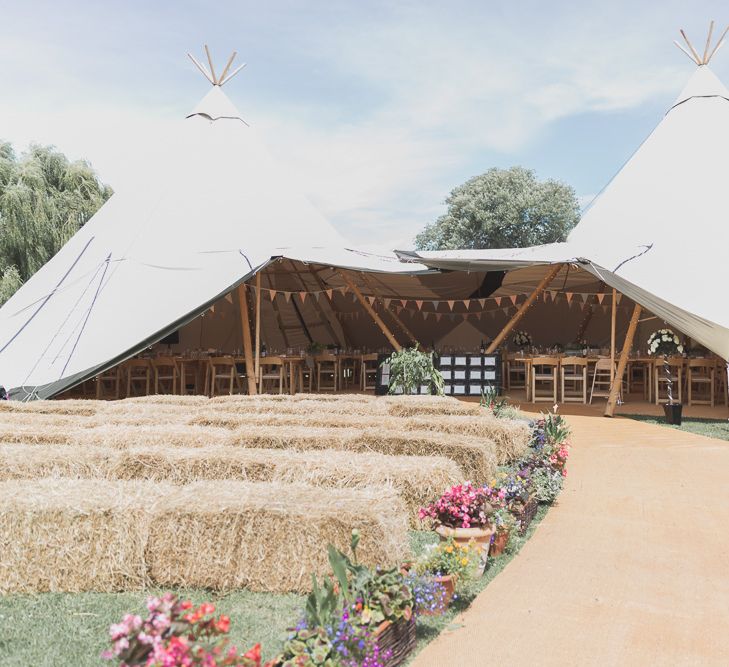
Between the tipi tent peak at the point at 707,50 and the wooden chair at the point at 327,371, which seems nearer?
the tipi tent peak at the point at 707,50

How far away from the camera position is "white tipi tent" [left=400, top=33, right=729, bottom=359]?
8773 mm

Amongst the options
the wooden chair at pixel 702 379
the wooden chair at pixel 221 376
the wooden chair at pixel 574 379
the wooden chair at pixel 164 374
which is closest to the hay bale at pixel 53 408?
the wooden chair at pixel 164 374

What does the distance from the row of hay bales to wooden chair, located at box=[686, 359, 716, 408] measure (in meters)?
6.29

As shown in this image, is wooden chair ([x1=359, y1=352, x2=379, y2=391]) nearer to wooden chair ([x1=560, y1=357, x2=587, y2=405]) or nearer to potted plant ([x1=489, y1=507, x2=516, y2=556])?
wooden chair ([x1=560, y1=357, x2=587, y2=405])

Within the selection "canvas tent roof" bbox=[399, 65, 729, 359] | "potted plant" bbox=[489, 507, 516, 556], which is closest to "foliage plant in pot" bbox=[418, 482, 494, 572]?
"potted plant" bbox=[489, 507, 516, 556]

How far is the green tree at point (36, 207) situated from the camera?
1546cm

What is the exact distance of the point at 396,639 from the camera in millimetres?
2430

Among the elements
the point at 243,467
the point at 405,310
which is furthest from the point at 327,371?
the point at 243,467

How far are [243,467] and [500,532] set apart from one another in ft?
4.91

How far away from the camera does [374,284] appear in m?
13.5

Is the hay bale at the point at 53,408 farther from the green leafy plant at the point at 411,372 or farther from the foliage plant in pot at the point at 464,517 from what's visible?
the green leafy plant at the point at 411,372

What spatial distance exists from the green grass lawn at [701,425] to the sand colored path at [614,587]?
2.68 meters

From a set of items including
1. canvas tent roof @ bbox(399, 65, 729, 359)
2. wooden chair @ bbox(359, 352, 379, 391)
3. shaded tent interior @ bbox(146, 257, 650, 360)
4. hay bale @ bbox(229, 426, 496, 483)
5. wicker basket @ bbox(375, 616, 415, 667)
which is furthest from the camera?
wooden chair @ bbox(359, 352, 379, 391)

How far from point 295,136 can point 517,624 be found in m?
15.1
